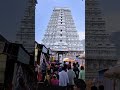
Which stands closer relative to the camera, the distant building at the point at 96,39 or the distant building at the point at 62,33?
the distant building at the point at 96,39

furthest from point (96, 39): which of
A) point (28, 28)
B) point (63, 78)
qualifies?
point (63, 78)

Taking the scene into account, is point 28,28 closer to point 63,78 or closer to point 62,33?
point 63,78

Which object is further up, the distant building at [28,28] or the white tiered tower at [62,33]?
the white tiered tower at [62,33]

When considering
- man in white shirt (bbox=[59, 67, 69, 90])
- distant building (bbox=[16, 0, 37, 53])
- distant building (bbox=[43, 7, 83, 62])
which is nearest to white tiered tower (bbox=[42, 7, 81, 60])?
distant building (bbox=[43, 7, 83, 62])

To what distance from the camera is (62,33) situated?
59.1 meters

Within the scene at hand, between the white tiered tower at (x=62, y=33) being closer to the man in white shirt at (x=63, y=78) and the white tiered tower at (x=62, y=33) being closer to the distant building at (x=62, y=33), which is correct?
the distant building at (x=62, y=33)

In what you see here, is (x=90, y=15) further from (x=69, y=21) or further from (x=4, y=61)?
(x=69, y=21)

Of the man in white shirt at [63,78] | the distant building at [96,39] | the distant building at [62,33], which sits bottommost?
the man in white shirt at [63,78]

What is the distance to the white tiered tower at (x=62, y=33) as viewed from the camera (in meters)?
55.7

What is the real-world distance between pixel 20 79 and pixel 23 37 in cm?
1130

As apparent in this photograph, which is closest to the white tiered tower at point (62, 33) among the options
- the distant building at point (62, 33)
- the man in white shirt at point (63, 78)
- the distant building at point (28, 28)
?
the distant building at point (62, 33)

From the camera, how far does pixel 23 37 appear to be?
69.5 feet

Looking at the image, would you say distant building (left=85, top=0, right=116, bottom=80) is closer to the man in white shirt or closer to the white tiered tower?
the man in white shirt

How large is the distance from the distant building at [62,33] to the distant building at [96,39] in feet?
107
